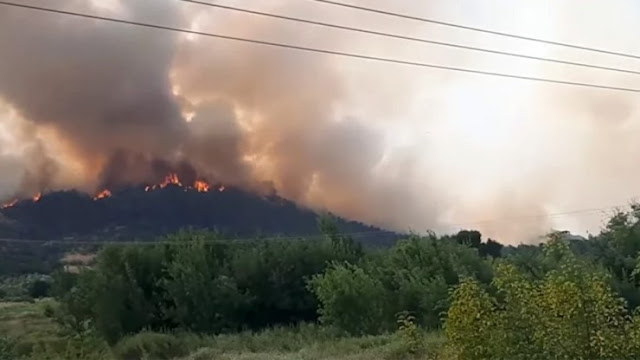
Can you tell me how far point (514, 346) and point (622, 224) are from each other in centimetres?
3291

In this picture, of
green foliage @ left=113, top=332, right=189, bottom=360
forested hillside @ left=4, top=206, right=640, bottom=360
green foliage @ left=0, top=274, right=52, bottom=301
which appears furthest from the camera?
green foliage @ left=0, top=274, right=52, bottom=301

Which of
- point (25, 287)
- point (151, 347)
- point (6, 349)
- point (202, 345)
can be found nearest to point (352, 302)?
point (202, 345)

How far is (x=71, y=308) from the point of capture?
143 ft

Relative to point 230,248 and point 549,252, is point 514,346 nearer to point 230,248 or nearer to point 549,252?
point 549,252

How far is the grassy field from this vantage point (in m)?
27.3

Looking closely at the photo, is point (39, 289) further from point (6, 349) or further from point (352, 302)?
point (6, 349)

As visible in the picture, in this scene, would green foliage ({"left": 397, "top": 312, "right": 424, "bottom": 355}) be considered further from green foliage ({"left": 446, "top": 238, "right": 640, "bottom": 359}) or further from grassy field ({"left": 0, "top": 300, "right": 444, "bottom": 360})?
grassy field ({"left": 0, "top": 300, "right": 444, "bottom": 360})

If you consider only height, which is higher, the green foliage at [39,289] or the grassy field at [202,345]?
the green foliage at [39,289]

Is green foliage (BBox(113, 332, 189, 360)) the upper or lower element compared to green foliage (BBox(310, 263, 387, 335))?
lower

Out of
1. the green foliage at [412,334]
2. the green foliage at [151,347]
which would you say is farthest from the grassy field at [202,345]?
the green foliage at [412,334]

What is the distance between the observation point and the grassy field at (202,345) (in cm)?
2728

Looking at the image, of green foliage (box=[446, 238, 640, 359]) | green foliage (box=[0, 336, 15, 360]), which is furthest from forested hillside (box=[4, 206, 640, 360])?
green foliage (box=[446, 238, 640, 359])

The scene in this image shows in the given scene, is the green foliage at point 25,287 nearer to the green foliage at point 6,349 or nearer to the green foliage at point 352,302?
the green foliage at point 352,302

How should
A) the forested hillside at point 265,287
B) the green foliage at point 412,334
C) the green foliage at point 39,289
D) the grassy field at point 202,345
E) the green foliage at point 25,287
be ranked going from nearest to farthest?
the green foliage at point 412,334 < the grassy field at point 202,345 < the forested hillside at point 265,287 < the green foliage at point 25,287 < the green foliage at point 39,289
